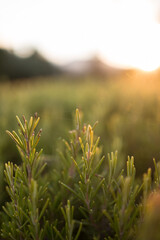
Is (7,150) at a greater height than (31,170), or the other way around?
(31,170)

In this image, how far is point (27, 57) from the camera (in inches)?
517

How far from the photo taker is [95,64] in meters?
12.2

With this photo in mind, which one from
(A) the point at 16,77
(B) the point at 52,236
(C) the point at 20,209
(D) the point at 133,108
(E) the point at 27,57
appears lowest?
(B) the point at 52,236

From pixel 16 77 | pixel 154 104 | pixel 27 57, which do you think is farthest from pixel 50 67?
pixel 154 104

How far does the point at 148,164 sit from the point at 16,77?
1212cm

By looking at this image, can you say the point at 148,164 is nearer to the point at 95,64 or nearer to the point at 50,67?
the point at 95,64

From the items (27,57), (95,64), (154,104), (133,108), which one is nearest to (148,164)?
(133,108)

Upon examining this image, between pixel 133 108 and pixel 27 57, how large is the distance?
12347 millimetres

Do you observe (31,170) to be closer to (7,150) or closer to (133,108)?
(7,150)

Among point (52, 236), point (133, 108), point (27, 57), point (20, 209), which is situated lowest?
point (52, 236)

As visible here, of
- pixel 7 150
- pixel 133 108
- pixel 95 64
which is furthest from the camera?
pixel 95 64

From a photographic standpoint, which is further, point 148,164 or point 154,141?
point 154,141

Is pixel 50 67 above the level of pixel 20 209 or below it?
above

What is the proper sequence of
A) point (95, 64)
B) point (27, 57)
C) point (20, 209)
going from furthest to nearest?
point (27, 57)
point (95, 64)
point (20, 209)
